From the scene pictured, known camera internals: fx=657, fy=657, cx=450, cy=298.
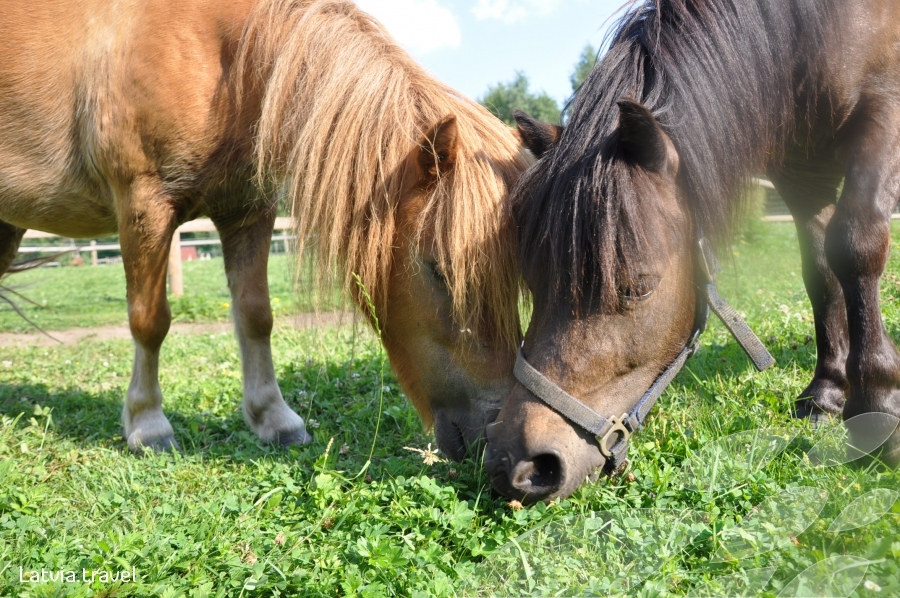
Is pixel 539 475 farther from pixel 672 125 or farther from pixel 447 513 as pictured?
pixel 672 125

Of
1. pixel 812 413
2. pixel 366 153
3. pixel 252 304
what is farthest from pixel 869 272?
pixel 252 304

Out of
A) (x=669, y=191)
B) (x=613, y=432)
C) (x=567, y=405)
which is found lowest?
(x=613, y=432)

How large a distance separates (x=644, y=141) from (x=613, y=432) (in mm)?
962

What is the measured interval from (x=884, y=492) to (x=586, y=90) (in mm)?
1611

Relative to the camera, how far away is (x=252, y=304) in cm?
372

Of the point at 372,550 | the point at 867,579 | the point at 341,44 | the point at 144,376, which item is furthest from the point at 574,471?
the point at 144,376

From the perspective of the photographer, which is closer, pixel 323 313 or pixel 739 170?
pixel 739 170

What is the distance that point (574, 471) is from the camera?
2139 millimetres

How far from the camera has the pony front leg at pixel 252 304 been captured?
143 inches

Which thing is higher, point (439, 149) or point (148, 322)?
point (439, 149)

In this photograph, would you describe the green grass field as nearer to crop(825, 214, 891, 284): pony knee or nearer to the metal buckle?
the metal buckle

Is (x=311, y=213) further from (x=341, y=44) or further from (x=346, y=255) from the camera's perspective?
(x=341, y=44)

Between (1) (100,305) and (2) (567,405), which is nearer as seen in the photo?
(2) (567,405)

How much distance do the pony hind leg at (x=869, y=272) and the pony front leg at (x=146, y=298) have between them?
9.70 feet
